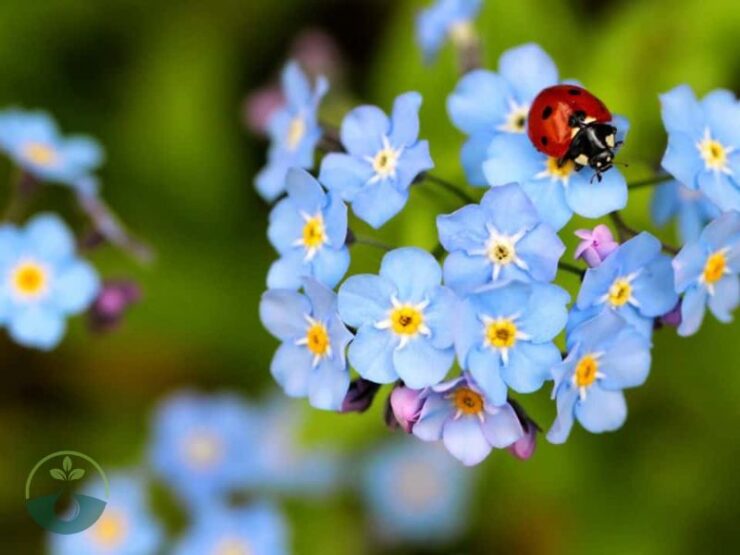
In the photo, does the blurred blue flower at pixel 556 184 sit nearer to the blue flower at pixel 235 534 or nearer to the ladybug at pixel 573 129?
the ladybug at pixel 573 129

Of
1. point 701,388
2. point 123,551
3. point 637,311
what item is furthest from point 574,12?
point 123,551

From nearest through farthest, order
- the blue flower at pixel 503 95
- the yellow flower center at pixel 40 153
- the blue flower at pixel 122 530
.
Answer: the blue flower at pixel 503 95, the yellow flower center at pixel 40 153, the blue flower at pixel 122 530

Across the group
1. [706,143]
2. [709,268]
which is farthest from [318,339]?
[706,143]

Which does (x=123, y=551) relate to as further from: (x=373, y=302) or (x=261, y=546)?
(x=373, y=302)

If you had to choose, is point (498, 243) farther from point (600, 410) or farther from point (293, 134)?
point (293, 134)

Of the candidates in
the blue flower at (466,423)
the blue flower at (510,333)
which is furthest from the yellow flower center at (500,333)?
the blue flower at (466,423)
